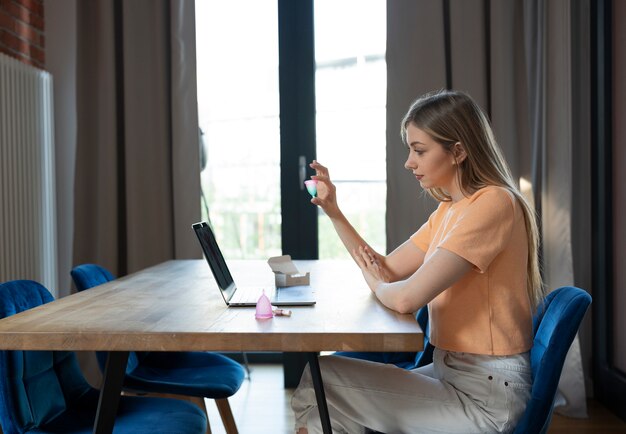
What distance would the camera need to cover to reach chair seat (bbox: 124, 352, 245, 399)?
2033 mm

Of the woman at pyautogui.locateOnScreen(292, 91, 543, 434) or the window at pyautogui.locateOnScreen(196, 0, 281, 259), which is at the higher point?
the window at pyautogui.locateOnScreen(196, 0, 281, 259)

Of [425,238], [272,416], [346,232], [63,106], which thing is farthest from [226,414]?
[63,106]

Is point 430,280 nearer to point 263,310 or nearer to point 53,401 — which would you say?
point 263,310

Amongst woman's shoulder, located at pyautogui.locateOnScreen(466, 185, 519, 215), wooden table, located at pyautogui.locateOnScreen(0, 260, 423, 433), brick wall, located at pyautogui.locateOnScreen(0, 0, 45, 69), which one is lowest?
wooden table, located at pyautogui.locateOnScreen(0, 260, 423, 433)

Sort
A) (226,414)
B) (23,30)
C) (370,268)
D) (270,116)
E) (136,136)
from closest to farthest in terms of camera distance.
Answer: (370,268) < (226,414) < (23,30) < (136,136) < (270,116)

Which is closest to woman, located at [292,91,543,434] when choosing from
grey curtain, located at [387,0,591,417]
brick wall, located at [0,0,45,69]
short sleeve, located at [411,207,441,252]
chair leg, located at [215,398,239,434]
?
short sleeve, located at [411,207,441,252]

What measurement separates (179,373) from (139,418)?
1.82ft

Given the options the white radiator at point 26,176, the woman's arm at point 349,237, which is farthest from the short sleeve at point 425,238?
the white radiator at point 26,176

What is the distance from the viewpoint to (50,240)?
3.53 m

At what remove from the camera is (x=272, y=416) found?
10.0ft

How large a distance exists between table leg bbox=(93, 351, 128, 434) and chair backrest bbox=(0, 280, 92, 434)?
0.25 metres

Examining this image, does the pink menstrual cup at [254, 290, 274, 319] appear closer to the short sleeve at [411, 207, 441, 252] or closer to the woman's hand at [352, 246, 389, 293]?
the woman's hand at [352, 246, 389, 293]

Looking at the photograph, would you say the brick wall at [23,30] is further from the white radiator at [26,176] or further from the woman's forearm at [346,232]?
the woman's forearm at [346,232]

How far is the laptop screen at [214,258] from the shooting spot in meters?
1.73
